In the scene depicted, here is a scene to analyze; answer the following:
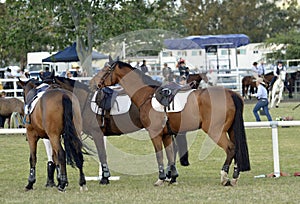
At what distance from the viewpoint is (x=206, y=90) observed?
11414mm

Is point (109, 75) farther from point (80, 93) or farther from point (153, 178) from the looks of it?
point (153, 178)

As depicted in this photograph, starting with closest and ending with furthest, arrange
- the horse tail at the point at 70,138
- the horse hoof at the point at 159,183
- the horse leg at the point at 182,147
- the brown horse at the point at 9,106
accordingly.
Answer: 1. the horse tail at the point at 70,138
2. the horse hoof at the point at 159,183
3. the horse leg at the point at 182,147
4. the brown horse at the point at 9,106

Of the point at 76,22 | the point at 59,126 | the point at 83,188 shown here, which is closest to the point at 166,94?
the point at 59,126

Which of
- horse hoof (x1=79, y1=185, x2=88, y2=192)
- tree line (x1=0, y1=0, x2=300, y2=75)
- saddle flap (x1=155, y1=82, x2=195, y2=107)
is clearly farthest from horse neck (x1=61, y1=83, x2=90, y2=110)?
tree line (x1=0, y1=0, x2=300, y2=75)

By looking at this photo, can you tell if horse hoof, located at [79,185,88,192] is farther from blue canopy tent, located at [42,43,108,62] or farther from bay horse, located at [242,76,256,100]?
blue canopy tent, located at [42,43,108,62]

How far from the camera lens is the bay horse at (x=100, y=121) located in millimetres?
12109

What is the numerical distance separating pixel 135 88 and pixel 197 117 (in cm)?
118

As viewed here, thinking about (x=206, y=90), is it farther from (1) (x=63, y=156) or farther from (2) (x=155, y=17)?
(2) (x=155, y=17)

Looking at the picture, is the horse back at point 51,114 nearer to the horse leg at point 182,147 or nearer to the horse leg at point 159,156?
the horse leg at point 159,156

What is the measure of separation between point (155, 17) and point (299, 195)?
994 inches

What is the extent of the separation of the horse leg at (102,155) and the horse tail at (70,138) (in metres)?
1.01

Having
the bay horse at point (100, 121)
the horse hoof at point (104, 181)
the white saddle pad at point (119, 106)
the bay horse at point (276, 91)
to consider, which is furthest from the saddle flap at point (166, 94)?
the bay horse at point (276, 91)

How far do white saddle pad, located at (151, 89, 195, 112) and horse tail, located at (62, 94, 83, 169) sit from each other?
1360mm

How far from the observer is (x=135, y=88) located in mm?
11852
